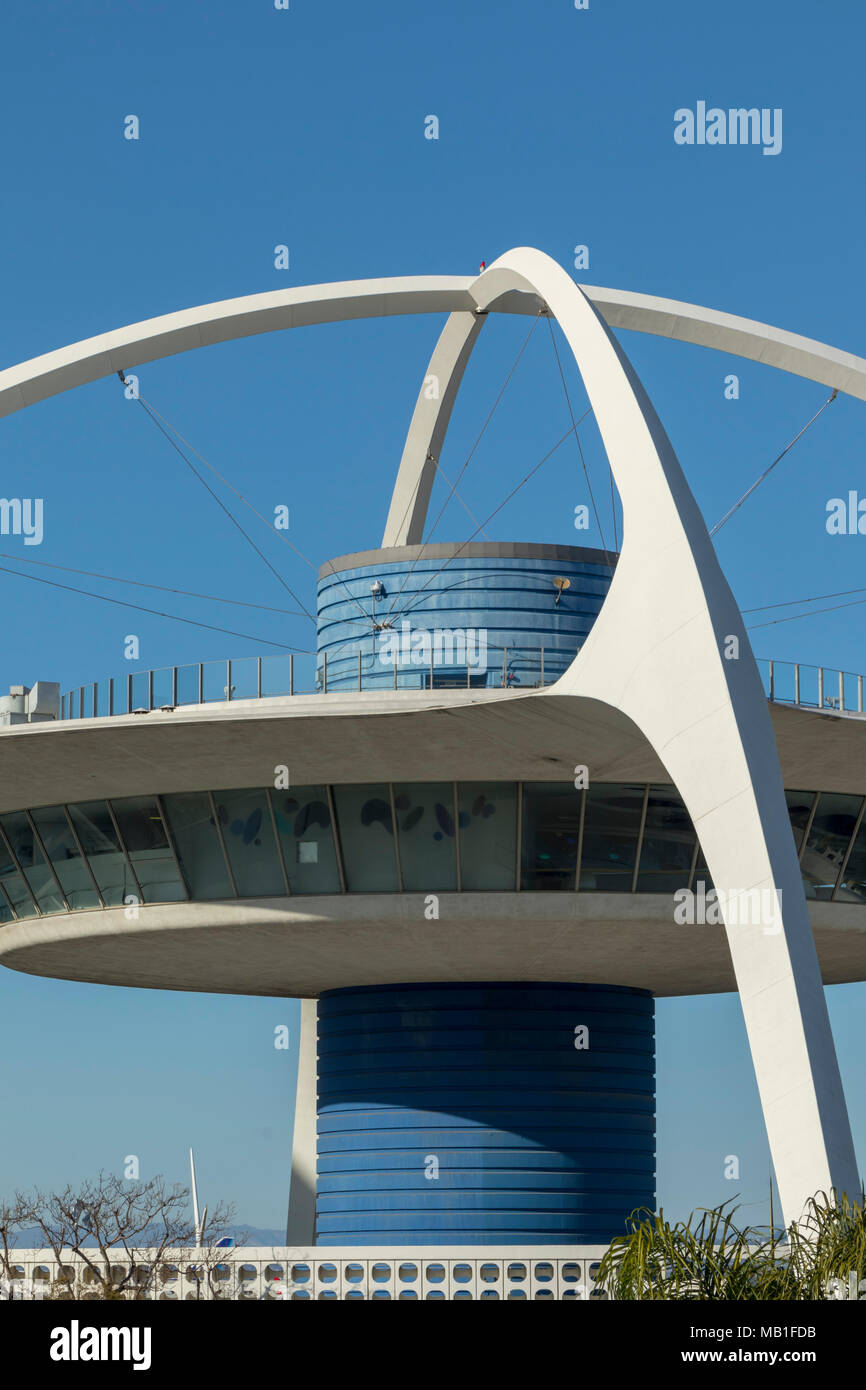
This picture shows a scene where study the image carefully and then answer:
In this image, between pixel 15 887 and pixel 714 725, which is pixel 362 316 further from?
pixel 714 725

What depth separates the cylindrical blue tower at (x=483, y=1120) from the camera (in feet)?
125

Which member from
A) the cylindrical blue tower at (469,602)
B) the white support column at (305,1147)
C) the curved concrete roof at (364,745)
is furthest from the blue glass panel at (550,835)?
the white support column at (305,1147)

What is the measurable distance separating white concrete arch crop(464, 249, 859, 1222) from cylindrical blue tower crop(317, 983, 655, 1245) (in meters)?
13.9

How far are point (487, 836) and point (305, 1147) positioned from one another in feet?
57.1

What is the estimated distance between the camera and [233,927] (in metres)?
35.3

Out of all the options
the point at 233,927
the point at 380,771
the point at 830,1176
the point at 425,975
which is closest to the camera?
the point at 830,1176

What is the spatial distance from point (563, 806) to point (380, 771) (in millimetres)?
3650

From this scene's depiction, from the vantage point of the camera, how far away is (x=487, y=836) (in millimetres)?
34156

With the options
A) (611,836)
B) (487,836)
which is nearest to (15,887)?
(487,836)

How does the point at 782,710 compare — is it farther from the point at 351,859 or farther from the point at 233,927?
the point at 233,927

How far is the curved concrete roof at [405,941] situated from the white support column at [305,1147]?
22.8 ft

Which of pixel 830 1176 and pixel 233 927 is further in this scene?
pixel 233 927

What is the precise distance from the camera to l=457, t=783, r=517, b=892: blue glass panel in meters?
33.8
